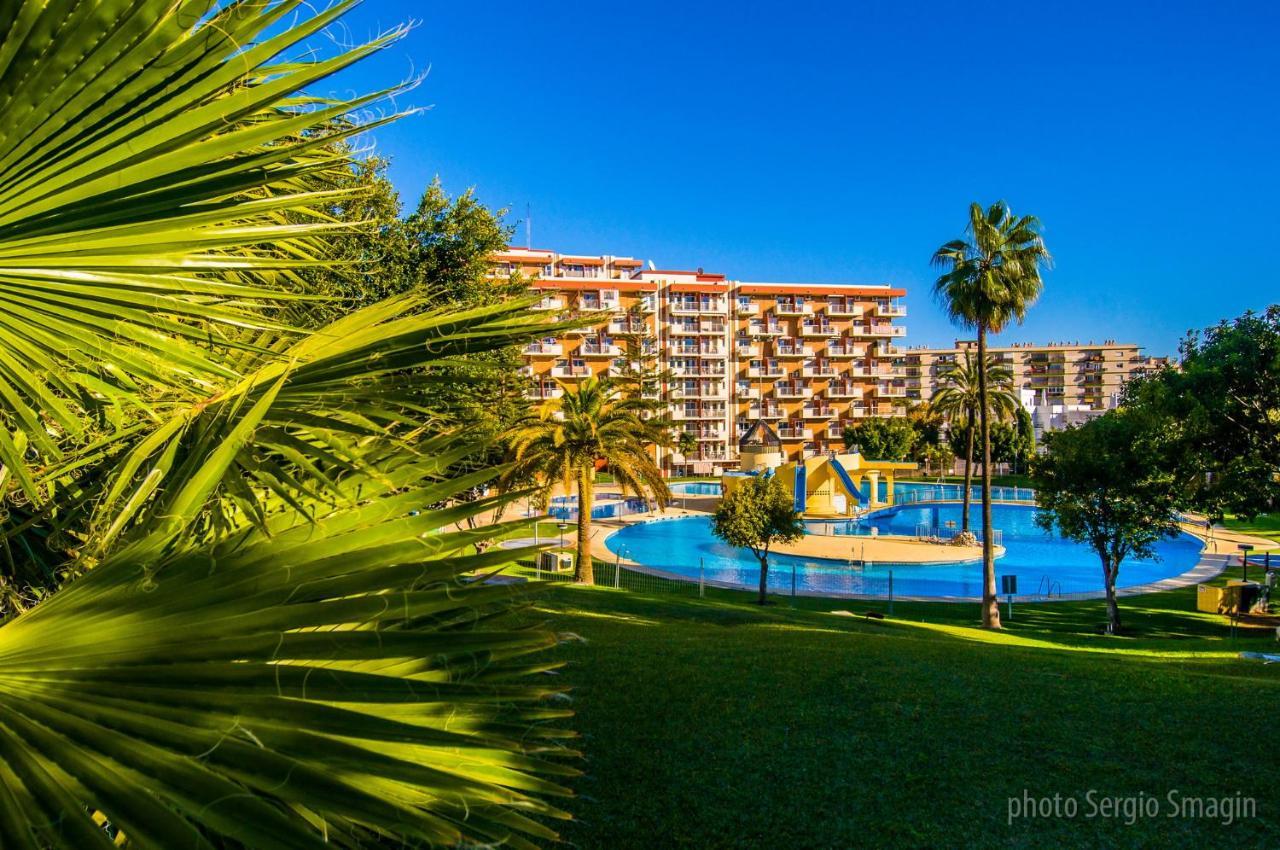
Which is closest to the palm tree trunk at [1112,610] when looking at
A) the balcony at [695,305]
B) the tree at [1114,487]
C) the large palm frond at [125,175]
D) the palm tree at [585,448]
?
the tree at [1114,487]

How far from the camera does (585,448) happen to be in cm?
1978

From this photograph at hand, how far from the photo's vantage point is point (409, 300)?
2346mm

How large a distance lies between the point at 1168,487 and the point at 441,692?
71.7ft

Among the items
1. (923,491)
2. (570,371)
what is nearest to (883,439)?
(923,491)

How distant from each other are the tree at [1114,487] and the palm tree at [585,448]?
10.6 meters

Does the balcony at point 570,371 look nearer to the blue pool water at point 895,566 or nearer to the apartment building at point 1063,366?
the blue pool water at point 895,566

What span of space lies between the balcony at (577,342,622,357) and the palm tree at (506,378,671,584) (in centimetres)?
4505

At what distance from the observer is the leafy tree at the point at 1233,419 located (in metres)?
15.6

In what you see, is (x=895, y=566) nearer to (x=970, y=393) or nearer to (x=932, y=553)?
(x=932, y=553)

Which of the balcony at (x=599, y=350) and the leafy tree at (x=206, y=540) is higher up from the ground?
the balcony at (x=599, y=350)

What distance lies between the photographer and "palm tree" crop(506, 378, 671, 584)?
1939cm

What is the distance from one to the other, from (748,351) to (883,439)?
1636cm

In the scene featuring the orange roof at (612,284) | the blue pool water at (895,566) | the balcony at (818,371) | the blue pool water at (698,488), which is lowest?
the blue pool water at (895,566)

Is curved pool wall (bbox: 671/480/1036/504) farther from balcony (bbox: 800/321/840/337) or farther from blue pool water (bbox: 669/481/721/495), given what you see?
balcony (bbox: 800/321/840/337)
